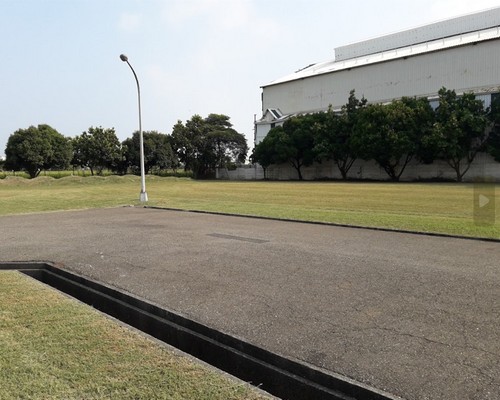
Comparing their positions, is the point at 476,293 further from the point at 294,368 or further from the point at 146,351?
the point at 146,351

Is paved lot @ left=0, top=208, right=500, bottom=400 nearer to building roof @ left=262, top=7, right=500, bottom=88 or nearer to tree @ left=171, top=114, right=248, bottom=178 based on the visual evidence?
building roof @ left=262, top=7, right=500, bottom=88

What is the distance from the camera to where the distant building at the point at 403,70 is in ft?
149

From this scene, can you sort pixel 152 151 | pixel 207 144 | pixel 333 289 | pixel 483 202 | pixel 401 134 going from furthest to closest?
pixel 207 144
pixel 152 151
pixel 401 134
pixel 483 202
pixel 333 289

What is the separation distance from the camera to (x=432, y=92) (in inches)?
1938

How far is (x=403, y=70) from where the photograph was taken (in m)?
51.5

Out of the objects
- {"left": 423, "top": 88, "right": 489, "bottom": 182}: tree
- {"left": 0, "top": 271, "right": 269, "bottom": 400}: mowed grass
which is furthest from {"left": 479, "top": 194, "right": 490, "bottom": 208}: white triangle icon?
{"left": 423, "top": 88, "right": 489, "bottom": 182}: tree

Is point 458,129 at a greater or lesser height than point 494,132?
greater

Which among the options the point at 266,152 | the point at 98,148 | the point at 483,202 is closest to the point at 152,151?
the point at 98,148

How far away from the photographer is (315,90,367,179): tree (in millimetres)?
49219

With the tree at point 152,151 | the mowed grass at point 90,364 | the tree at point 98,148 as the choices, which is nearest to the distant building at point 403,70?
the tree at point 152,151

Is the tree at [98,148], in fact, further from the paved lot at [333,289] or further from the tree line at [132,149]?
the paved lot at [333,289]

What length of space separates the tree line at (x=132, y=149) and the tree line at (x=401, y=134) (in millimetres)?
15464

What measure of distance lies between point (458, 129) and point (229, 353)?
136 feet

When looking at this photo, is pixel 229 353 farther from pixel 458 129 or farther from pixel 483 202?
pixel 458 129
